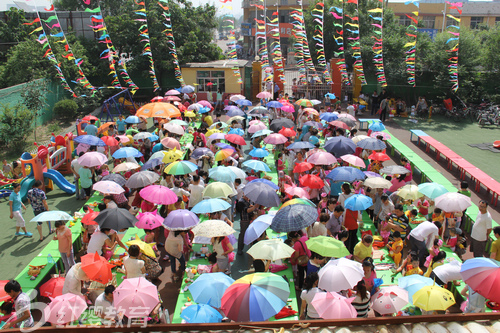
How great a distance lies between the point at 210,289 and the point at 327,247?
2169 millimetres

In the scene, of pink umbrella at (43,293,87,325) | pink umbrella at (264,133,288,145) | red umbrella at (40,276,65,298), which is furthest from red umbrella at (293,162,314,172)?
pink umbrella at (43,293,87,325)

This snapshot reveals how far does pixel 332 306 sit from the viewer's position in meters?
5.55

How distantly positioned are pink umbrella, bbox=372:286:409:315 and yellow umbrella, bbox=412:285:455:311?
188 mm

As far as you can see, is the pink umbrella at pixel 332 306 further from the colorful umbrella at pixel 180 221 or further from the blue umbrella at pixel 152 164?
the blue umbrella at pixel 152 164

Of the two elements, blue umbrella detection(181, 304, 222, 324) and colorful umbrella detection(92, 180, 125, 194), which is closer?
blue umbrella detection(181, 304, 222, 324)

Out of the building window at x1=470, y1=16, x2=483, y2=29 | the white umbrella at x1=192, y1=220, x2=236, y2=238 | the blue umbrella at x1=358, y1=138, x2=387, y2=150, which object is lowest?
the white umbrella at x1=192, y1=220, x2=236, y2=238

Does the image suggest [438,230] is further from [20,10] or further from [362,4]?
[20,10]

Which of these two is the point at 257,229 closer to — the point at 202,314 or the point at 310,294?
the point at 310,294

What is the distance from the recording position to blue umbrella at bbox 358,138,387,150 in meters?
12.2

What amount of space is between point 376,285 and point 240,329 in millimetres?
3182

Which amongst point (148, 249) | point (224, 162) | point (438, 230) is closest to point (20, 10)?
point (224, 162)

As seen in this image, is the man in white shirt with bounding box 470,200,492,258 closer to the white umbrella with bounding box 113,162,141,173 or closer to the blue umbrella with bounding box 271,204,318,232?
the blue umbrella with bounding box 271,204,318,232

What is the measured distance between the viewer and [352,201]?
29.0ft

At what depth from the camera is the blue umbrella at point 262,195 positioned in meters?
8.84
